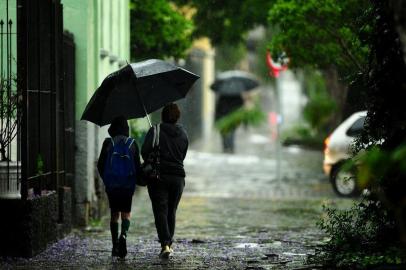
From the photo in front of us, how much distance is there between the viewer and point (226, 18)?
32.6m

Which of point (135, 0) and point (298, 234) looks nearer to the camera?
point (298, 234)

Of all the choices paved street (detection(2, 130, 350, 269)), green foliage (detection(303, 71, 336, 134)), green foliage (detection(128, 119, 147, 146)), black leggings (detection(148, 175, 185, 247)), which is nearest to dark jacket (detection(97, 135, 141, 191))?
black leggings (detection(148, 175, 185, 247))

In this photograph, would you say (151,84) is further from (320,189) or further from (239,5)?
(239,5)

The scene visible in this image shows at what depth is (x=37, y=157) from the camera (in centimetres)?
1284

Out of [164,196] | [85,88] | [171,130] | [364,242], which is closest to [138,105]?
[171,130]

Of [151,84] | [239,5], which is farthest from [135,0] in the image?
[151,84]

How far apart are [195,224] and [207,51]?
36.9 m

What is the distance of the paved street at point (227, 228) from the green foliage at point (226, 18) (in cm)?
401

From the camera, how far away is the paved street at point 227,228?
11531mm

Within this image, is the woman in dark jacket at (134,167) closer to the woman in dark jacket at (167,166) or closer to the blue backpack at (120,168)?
the blue backpack at (120,168)

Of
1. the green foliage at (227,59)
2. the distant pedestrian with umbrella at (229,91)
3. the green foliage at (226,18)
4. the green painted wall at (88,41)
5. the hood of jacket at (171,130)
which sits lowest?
the hood of jacket at (171,130)

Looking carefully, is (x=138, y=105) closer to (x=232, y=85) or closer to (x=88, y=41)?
(x=88, y=41)

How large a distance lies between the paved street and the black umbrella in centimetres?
149

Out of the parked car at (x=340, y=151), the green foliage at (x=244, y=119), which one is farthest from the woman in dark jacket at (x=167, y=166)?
the green foliage at (x=244, y=119)
